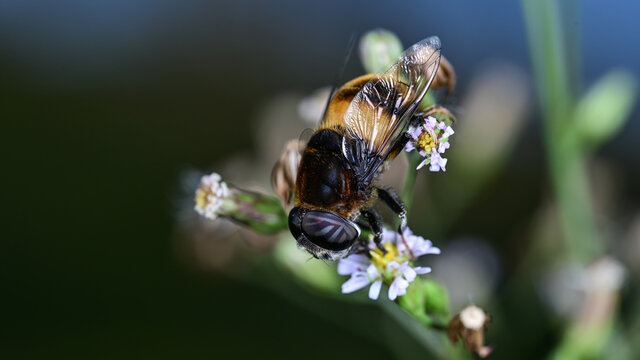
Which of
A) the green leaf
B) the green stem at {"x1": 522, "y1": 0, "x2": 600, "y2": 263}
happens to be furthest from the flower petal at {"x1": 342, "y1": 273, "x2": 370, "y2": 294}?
the green stem at {"x1": 522, "y1": 0, "x2": 600, "y2": 263}

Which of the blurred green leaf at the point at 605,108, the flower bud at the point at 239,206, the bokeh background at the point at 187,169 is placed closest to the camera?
the flower bud at the point at 239,206

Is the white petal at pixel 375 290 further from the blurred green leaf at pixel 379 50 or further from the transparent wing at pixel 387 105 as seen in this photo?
the blurred green leaf at pixel 379 50

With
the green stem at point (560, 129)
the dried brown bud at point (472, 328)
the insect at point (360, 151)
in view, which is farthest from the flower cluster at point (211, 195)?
the green stem at point (560, 129)

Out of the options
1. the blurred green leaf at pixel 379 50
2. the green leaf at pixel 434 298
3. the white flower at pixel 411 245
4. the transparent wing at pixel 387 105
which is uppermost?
the blurred green leaf at pixel 379 50

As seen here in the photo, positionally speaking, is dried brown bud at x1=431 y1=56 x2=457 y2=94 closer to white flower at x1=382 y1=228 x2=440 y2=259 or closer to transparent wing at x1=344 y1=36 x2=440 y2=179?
transparent wing at x1=344 y1=36 x2=440 y2=179

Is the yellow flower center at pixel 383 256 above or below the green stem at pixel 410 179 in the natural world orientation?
below

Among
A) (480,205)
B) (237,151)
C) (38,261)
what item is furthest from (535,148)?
(38,261)

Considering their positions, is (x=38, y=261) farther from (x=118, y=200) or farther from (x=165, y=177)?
(x=165, y=177)
